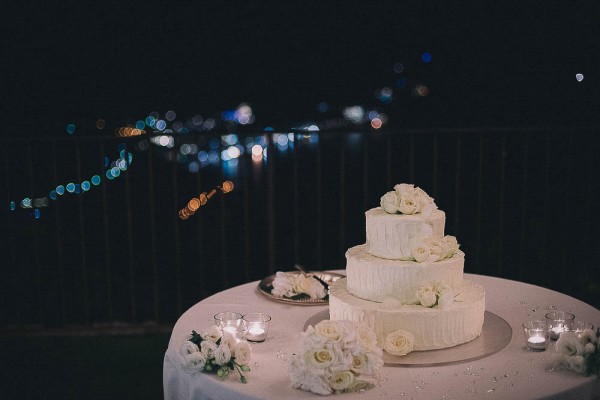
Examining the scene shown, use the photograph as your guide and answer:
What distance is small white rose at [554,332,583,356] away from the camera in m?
1.79

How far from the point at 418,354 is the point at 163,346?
2.57 m

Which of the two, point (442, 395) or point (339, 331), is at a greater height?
point (339, 331)

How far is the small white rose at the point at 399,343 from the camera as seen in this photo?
1.86 metres

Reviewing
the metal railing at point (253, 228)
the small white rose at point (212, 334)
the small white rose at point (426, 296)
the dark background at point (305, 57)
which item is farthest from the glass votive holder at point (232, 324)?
the dark background at point (305, 57)

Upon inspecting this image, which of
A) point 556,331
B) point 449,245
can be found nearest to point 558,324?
point 556,331

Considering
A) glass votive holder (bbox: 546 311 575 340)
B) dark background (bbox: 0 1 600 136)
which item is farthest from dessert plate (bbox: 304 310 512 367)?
dark background (bbox: 0 1 600 136)

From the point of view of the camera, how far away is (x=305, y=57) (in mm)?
14633

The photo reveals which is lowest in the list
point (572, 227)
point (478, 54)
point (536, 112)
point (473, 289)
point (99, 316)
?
point (99, 316)

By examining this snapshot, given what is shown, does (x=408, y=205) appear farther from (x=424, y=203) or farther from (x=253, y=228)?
(x=253, y=228)

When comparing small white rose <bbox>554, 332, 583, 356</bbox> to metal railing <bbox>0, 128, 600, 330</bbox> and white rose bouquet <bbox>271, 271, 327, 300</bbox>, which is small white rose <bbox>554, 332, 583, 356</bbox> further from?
metal railing <bbox>0, 128, 600, 330</bbox>

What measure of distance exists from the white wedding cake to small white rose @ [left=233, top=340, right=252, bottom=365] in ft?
1.18

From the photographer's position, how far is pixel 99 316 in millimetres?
5246

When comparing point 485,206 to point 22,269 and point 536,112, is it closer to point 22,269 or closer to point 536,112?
point 536,112

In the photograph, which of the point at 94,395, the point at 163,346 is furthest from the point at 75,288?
the point at 94,395
